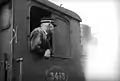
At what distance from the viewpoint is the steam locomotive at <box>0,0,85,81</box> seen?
3018mm

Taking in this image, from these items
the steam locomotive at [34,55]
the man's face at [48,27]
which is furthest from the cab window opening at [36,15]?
the man's face at [48,27]

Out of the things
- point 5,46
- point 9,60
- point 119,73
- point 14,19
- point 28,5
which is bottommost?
point 119,73

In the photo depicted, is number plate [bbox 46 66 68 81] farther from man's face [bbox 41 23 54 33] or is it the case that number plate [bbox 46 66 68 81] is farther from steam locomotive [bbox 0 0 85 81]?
man's face [bbox 41 23 54 33]

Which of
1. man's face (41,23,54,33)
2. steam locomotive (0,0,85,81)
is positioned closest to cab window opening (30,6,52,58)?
steam locomotive (0,0,85,81)

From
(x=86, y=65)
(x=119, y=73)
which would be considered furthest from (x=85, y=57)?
Result: (x=119, y=73)

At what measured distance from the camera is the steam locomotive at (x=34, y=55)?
302 cm

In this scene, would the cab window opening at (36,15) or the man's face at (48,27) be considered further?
the cab window opening at (36,15)

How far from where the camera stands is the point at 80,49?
450 centimetres

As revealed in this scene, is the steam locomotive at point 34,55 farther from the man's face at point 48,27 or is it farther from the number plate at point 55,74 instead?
the man's face at point 48,27

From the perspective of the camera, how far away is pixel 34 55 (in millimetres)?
3223

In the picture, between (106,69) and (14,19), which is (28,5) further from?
(106,69)

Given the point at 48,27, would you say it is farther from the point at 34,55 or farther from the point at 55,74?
the point at 55,74

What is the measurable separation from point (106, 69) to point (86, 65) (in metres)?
0.55

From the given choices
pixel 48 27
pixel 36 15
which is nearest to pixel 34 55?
pixel 48 27
